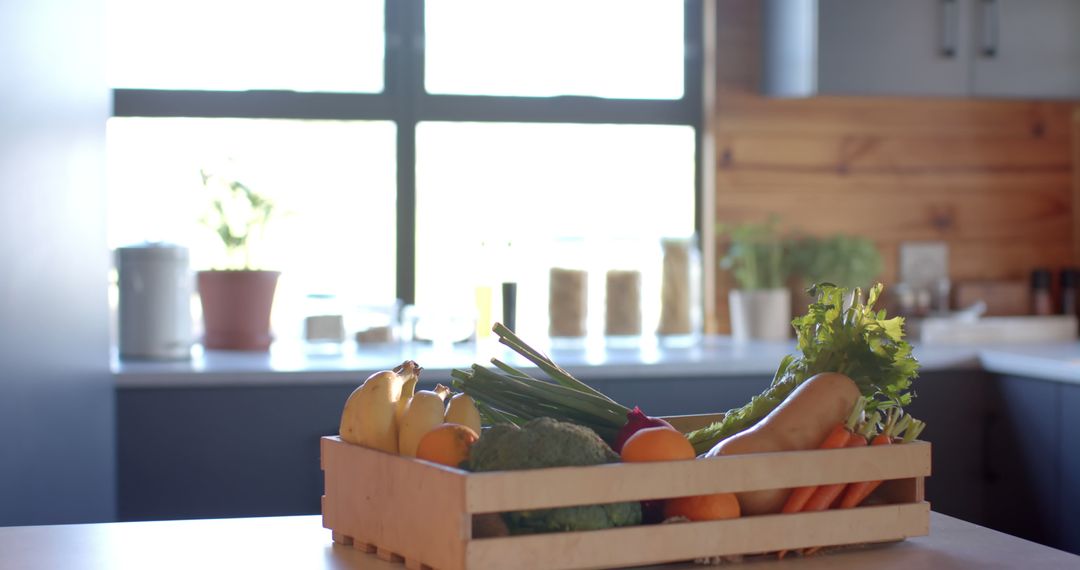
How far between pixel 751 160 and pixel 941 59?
0.54 metres

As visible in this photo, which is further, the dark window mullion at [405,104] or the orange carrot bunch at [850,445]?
the dark window mullion at [405,104]

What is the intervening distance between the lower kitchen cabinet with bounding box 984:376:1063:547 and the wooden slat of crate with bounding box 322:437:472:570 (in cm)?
186

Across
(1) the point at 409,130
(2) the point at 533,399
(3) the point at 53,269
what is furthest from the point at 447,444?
(1) the point at 409,130

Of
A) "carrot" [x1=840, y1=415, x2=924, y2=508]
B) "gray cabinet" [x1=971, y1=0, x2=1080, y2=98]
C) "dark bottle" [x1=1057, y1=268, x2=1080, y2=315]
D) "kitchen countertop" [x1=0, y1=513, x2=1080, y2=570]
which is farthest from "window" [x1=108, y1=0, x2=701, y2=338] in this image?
"carrot" [x1=840, y1=415, x2=924, y2=508]

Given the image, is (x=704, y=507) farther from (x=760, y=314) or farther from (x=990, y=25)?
(x=990, y=25)

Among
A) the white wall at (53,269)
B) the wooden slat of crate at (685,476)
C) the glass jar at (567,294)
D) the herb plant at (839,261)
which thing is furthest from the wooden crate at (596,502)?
the herb plant at (839,261)

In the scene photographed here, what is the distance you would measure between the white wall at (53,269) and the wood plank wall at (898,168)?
5.41 ft

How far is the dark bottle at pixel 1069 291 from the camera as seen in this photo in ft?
11.1

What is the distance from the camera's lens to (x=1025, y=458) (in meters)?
2.71

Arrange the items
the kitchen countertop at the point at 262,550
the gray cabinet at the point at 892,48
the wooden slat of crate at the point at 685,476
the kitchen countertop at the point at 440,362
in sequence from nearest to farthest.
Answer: the wooden slat of crate at the point at 685,476, the kitchen countertop at the point at 262,550, the kitchen countertop at the point at 440,362, the gray cabinet at the point at 892,48

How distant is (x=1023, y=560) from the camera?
44.7 inches

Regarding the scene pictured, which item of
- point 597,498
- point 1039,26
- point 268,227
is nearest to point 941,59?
point 1039,26

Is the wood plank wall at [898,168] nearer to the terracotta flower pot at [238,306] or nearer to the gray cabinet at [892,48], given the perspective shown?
the gray cabinet at [892,48]

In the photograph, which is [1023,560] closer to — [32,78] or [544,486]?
[544,486]
